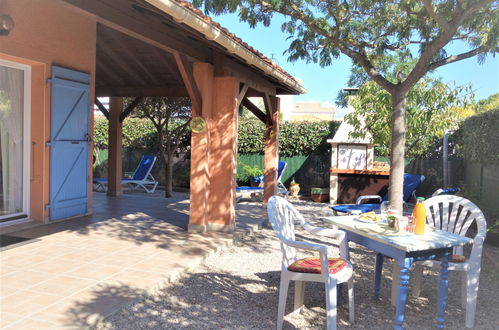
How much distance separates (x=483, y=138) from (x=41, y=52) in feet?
23.0

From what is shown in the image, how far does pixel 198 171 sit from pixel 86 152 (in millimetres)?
1931

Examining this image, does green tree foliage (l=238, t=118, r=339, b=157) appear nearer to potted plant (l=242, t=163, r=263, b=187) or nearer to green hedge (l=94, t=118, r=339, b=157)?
green hedge (l=94, t=118, r=339, b=157)

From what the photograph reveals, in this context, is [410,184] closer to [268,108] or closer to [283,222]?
[268,108]

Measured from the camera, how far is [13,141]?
18.5 ft

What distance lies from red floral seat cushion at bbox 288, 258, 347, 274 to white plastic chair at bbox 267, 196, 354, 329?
0.02 meters

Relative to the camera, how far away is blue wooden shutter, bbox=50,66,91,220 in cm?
586

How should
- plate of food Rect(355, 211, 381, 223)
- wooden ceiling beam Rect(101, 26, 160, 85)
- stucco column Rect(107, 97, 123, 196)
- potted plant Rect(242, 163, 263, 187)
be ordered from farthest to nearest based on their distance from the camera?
1. potted plant Rect(242, 163, 263, 187)
2. stucco column Rect(107, 97, 123, 196)
3. wooden ceiling beam Rect(101, 26, 160, 85)
4. plate of food Rect(355, 211, 381, 223)

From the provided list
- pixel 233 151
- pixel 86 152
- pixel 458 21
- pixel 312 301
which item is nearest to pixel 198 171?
pixel 233 151

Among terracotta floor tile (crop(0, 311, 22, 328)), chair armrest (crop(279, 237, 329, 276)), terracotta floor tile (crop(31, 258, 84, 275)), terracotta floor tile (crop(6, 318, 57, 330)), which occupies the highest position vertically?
chair armrest (crop(279, 237, 329, 276))

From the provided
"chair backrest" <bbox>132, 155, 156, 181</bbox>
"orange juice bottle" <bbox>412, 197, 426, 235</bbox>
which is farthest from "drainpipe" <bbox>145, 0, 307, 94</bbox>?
"chair backrest" <bbox>132, 155, 156, 181</bbox>

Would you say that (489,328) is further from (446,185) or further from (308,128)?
(308,128)

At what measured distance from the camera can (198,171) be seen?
601cm

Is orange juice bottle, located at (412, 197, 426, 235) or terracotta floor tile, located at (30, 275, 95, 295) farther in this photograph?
terracotta floor tile, located at (30, 275, 95, 295)

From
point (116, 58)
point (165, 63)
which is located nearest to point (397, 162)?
point (165, 63)
